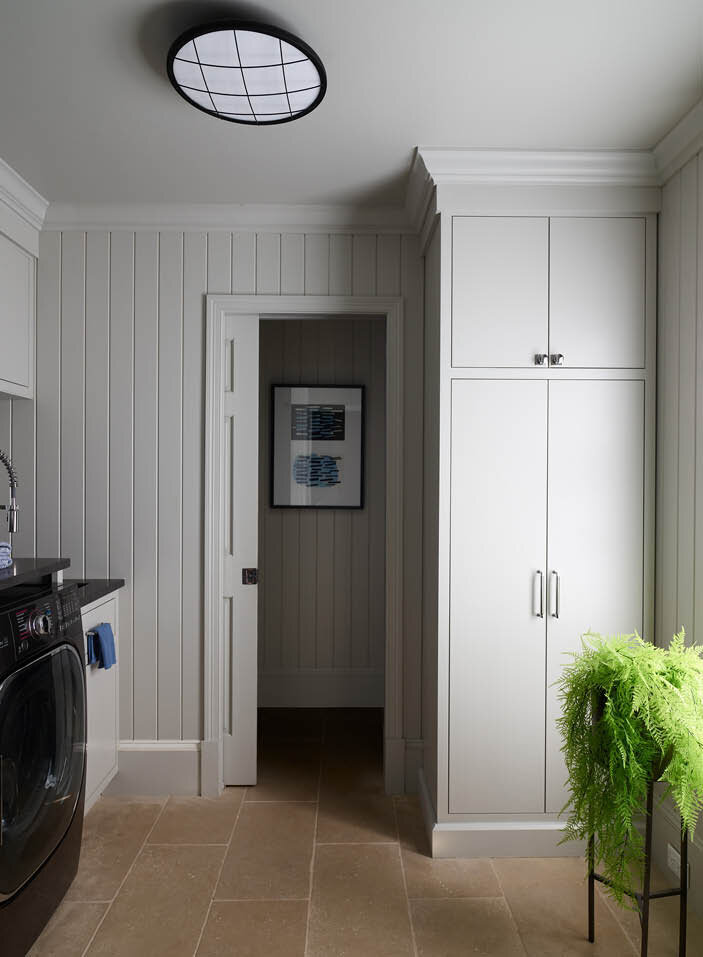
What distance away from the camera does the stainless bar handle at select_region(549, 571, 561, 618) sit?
245cm

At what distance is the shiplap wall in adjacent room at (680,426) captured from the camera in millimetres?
2186

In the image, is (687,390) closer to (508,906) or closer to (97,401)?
(508,906)

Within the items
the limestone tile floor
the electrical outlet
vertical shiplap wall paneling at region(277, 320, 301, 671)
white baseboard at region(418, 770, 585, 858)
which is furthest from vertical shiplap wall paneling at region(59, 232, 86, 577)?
the electrical outlet

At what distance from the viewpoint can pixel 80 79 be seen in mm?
1952

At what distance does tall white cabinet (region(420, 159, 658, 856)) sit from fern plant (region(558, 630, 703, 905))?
1.85 ft

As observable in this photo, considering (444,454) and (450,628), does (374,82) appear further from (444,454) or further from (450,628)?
(450,628)

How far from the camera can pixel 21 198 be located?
2691 mm

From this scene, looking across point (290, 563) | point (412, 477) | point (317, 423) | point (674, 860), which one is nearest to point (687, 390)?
point (412, 477)

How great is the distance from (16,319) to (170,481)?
3.04ft

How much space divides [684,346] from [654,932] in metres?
1.90

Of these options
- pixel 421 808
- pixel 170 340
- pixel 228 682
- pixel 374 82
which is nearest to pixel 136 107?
pixel 374 82

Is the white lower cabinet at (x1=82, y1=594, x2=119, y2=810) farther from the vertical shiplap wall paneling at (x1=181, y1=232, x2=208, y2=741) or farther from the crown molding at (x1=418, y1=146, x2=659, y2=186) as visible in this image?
the crown molding at (x1=418, y1=146, x2=659, y2=186)

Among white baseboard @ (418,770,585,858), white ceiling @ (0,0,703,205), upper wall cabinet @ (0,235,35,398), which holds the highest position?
white ceiling @ (0,0,703,205)

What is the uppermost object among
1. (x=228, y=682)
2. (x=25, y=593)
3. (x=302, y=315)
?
(x=302, y=315)
